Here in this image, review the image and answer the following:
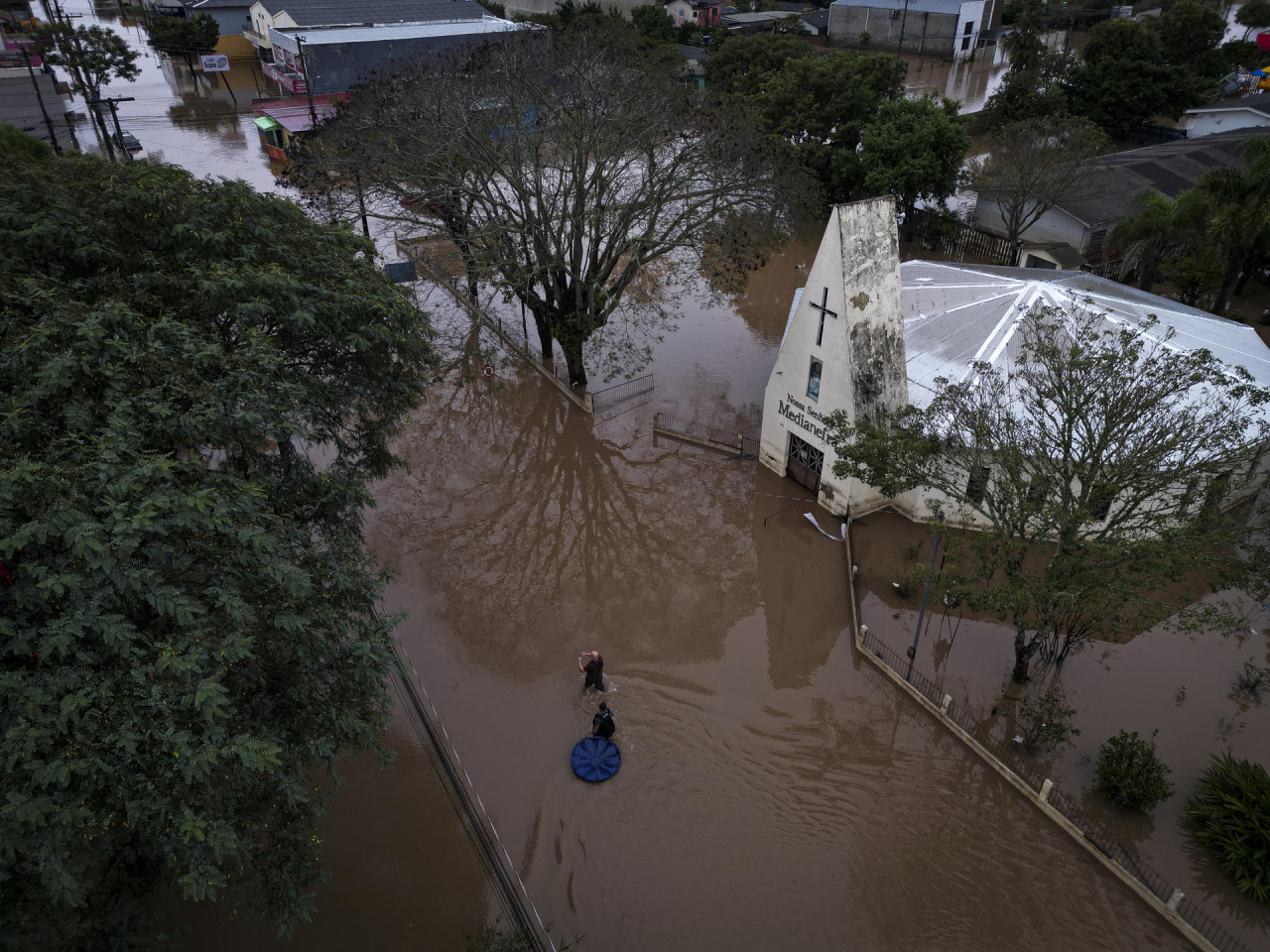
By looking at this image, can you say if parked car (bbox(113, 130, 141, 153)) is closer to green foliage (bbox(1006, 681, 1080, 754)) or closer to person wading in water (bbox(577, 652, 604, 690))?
person wading in water (bbox(577, 652, 604, 690))

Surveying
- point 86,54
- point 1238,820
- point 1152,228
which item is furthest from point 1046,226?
point 86,54

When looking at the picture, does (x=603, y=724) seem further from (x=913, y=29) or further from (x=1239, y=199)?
(x=913, y=29)

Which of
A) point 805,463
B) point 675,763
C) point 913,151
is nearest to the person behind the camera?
point 675,763

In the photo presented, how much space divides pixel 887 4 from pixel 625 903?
8068 cm

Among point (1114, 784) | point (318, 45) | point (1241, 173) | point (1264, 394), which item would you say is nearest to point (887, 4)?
point (318, 45)

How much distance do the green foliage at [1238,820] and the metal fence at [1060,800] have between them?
3.69 ft

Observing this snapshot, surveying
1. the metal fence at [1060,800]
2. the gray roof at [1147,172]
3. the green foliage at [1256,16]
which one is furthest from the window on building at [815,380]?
the green foliage at [1256,16]

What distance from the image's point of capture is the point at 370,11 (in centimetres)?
6306

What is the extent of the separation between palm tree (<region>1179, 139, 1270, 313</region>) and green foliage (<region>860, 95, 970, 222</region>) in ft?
34.5

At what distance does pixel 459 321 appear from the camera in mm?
31750

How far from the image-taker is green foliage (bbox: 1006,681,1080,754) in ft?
49.1

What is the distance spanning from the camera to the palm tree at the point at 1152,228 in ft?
87.8

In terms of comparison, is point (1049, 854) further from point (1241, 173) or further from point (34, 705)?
point (1241, 173)

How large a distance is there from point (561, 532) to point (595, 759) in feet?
25.3
